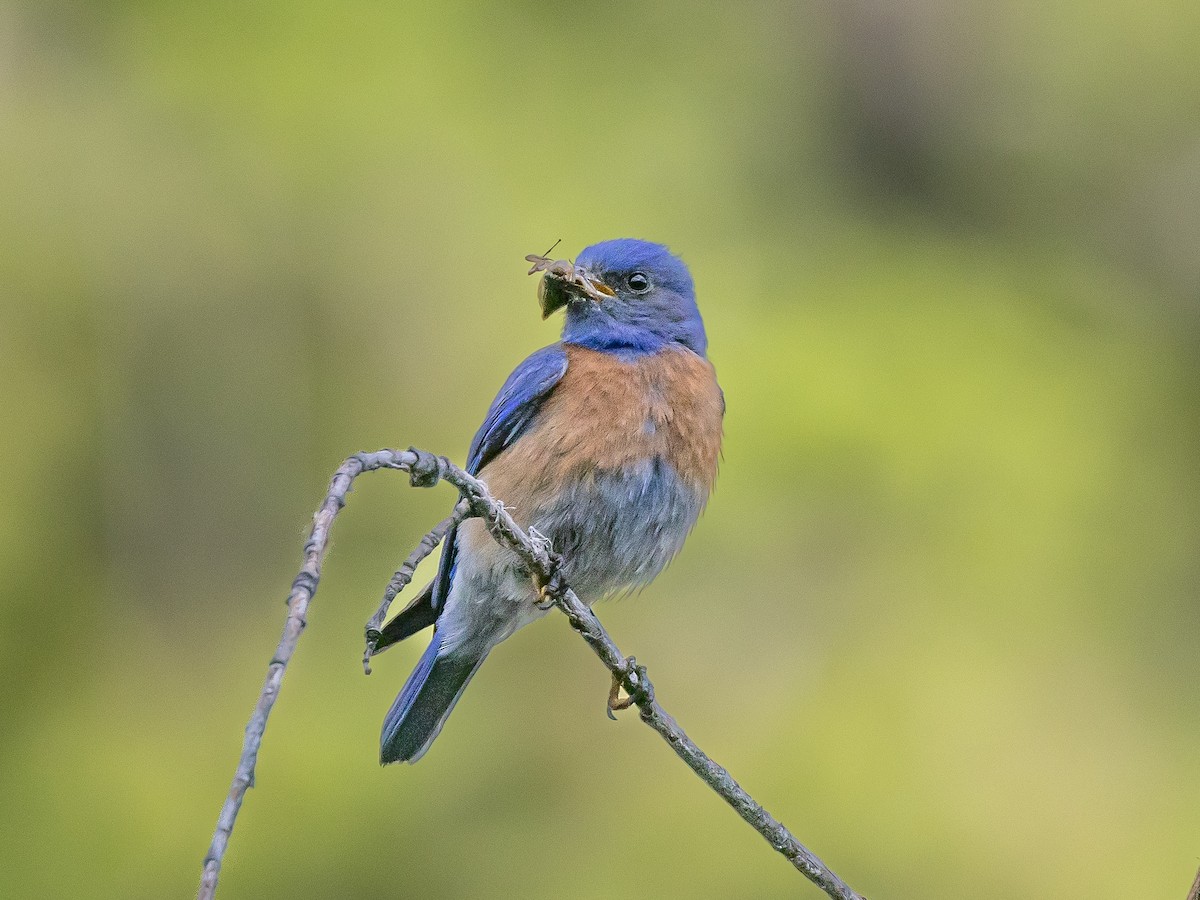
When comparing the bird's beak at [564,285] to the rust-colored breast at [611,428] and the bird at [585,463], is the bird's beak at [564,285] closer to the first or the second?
the bird at [585,463]

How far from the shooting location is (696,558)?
230 inches

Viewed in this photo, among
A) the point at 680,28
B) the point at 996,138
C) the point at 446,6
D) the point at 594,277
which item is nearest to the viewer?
the point at 594,277

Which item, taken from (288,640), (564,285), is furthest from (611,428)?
(288,640)

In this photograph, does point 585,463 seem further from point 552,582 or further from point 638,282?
point 638,282

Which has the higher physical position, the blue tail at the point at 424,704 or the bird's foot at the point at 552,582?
the bird's foot at the point at 552,582

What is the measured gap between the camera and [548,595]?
2.83 m

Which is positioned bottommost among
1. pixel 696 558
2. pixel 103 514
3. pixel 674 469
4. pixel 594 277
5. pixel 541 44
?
pixel 696 558

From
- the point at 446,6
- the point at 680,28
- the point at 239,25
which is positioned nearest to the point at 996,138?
the point at 680,28

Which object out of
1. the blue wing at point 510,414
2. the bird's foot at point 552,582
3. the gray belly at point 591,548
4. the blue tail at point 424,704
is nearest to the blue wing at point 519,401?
the blue wing at point 510,414

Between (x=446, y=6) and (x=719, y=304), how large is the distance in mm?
2177

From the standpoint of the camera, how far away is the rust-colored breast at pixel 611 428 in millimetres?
3564

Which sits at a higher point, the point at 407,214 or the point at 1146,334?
the point at 407,214

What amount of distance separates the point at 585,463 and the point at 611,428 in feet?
0.40

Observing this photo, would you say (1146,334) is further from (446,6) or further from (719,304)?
(446,6)
